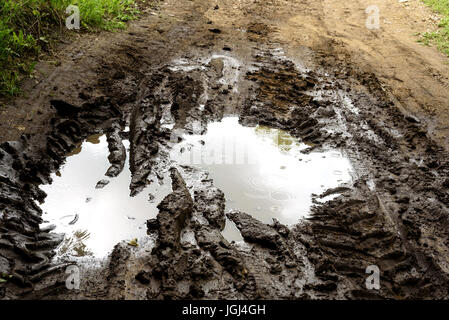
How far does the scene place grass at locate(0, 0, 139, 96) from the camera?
509 centimetres

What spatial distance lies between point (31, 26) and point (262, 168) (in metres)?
4.28

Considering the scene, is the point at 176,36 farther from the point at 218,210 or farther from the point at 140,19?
the point at 218,210

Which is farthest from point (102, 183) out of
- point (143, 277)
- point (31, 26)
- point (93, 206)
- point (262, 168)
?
point (31, 26)

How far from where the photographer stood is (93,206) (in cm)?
372

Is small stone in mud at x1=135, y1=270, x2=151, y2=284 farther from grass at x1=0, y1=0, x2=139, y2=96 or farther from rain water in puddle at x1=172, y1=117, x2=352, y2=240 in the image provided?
grass at x1=0, y1=0, x2=139, y2=96

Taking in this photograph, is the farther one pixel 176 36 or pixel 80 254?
pixel 176 36

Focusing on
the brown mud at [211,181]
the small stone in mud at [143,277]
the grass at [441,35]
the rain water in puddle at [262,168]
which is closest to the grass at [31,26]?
the brown mud at [211,181]

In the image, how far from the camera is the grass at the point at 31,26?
5.09 metres

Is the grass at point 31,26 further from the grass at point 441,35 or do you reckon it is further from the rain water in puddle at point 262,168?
the grass at point 441,35

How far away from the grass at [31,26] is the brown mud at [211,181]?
17.2 inches

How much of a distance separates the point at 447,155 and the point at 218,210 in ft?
9.20

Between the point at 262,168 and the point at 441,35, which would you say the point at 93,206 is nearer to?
the point at 262,168

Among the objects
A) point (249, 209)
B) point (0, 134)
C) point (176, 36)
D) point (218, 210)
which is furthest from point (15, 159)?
point (176, 36)
